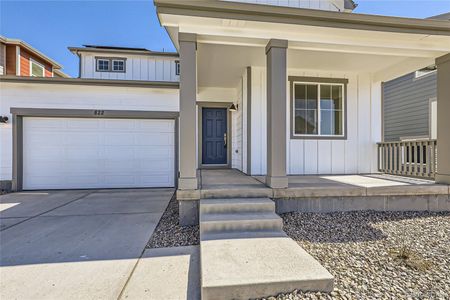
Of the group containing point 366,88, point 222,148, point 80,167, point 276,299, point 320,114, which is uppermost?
point 366,88

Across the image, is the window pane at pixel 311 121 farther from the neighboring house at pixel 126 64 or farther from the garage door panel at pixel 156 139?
the neighboring house at pixel 126 64

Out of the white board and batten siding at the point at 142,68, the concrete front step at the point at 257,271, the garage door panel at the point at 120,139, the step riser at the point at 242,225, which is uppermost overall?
the white board and batten siding at the point at 142,68

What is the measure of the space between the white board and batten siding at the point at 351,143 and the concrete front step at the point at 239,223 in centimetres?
276

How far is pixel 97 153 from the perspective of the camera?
21.7 feet

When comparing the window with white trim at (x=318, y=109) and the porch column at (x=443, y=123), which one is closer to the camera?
the porch column at (x=443, y=123)

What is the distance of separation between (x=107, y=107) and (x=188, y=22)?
4.08m

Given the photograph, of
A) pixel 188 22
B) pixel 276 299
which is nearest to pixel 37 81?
pixel 188 22

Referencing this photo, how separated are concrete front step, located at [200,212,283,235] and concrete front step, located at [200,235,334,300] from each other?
1.31 feet

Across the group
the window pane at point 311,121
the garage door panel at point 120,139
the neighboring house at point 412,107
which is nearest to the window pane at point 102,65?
the garage door panel at point 120,139

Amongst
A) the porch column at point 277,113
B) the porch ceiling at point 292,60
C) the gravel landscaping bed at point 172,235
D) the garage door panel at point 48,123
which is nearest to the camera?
the gravel landscaping bed at point 172,235

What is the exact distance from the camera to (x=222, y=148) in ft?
24.2

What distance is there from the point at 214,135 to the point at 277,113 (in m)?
3.72

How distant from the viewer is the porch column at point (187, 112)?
11.7ft

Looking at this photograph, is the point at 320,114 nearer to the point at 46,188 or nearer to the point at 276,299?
the point at 276,299
